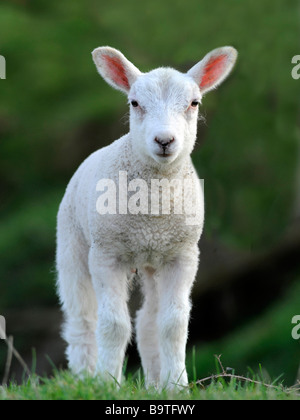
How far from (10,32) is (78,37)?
1159 mm

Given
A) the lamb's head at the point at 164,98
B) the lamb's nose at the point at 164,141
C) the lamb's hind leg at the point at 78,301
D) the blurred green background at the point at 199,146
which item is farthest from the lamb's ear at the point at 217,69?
the blurred green background at the point at 199,146

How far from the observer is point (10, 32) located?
46.8 ft

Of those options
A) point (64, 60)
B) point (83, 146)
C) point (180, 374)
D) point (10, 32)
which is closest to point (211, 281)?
point (83, 146)

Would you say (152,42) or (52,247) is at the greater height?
(152,42)

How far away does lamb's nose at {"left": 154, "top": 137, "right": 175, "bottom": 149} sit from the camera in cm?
458

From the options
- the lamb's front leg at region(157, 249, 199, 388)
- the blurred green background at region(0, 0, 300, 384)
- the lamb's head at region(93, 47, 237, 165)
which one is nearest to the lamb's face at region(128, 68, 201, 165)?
the lamb's head at region(93, 47, 237, 165)

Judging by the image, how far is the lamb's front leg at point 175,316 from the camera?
4.99 metres

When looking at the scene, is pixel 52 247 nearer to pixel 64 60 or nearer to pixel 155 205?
pixel 64 60

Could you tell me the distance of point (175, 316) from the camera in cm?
498

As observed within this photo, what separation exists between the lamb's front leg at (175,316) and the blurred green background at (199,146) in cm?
420

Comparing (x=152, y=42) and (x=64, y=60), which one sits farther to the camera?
(x=64, y=60)

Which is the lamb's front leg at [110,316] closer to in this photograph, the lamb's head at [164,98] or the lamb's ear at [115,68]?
the lamb's head at [164,98]
